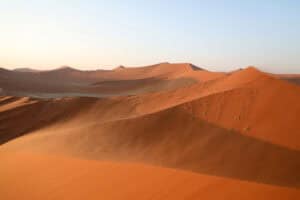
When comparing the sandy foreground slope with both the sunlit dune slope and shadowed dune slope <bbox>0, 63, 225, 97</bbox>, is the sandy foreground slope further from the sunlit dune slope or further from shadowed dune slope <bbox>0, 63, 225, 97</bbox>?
shadowed dune slope <bbox>0, 63, 225, 97</bbox>

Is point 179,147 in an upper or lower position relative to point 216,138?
lower

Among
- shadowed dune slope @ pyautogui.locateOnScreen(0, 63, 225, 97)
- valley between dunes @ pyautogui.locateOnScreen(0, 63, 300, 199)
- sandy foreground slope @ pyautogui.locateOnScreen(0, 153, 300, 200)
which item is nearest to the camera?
sandy foreground slope @ pyautogui.locateOnScreen(0, 153, 300, 200)

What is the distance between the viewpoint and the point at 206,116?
8562 mm

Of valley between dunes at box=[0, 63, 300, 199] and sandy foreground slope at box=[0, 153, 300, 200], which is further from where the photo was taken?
valley between dunes at box=[0, 63, 300, 199]

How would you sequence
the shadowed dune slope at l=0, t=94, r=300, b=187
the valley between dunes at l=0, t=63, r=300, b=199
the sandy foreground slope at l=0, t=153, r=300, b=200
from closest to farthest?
the sandy foreground slope at l=0, t=153, r=300, b=200, the valley between dunes at l=0, t=63, r=300, b=199, the shadowed dune slope at l=0, t=94, r=300, b=187

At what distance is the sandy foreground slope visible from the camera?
4348 mm

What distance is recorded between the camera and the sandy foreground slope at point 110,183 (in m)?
4.35

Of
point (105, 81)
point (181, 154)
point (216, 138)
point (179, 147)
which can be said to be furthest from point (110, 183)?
point (105, 81)

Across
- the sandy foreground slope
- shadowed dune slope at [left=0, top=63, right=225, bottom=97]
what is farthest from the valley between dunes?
shadowed dune slope at [left=0, top=63, right=225, bottom=97]

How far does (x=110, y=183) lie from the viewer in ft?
18.1

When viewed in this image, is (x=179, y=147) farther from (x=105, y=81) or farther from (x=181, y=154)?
(x=105, y=81)

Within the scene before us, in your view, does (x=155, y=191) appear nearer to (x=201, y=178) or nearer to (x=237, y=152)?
(x=201, y=178)

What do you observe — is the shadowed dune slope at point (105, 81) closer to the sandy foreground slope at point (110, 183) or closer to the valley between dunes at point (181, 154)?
the valley between dunes at point (181, 154)

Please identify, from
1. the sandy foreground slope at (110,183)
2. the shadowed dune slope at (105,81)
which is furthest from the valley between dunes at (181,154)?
the shadowed dune slope at (105,81)
